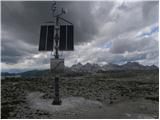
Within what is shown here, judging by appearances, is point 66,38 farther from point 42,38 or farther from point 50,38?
point 42,38

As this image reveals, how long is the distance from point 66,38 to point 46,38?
6.80 feet

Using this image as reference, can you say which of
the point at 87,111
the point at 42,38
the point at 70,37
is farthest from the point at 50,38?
the point at 87,111

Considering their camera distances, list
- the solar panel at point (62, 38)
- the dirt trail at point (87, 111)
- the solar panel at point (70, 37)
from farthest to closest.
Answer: the solar panel at point (62, 38) → the solar panel at point (70, 37) → the dirt trail at point (87, 111)

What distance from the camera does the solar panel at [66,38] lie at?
16880 mm

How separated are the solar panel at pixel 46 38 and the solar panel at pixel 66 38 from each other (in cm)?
95

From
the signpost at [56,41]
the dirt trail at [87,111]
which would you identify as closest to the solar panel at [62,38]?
the signpost at [56,41]

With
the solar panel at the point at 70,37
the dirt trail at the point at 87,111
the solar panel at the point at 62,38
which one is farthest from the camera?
the solar panel at the point at 62,38

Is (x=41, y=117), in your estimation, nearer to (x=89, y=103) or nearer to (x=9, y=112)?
(x=9, y=112)

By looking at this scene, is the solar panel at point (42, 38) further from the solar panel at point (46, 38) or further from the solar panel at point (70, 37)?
the solar panel at point (70, 37)

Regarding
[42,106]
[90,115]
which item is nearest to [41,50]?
[42,106]

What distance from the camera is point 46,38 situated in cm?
1717

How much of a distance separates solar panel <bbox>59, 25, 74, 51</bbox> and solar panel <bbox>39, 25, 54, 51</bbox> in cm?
95

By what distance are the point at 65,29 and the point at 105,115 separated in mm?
9384

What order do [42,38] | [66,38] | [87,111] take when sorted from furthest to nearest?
[42,38] < [66,38] < [87,111]
